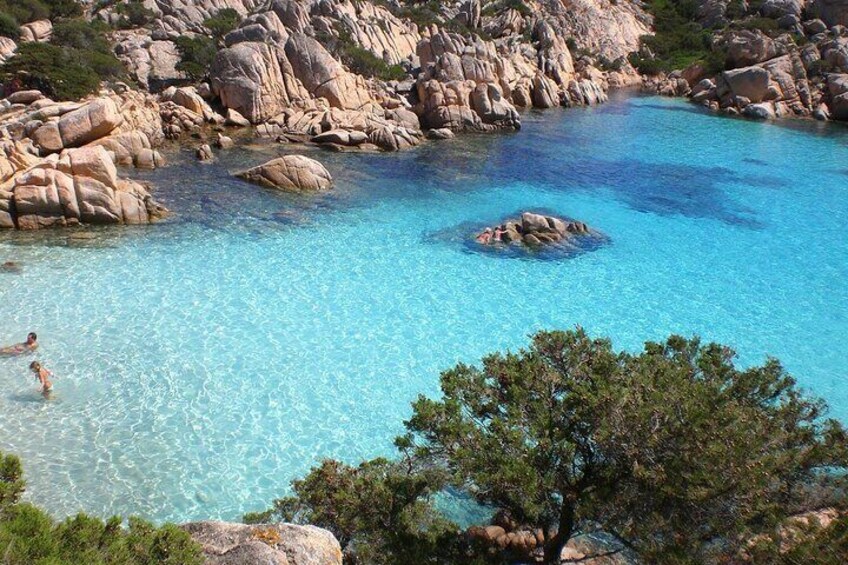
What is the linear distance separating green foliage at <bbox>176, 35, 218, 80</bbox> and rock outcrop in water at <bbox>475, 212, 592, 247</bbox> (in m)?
34.1

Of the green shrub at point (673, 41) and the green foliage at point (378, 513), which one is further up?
the green shrub at point (673, 41)

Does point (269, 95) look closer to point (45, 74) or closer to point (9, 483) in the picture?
point (45, 74)

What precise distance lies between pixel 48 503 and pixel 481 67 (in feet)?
169

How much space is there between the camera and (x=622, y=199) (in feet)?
120

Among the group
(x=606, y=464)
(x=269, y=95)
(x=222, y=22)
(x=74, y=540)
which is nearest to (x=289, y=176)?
(x=269, y=95)

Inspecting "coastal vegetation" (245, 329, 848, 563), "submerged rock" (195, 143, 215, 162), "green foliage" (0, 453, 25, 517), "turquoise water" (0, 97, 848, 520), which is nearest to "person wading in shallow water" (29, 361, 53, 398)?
"turquoise water" (0, 97, 848, 520)

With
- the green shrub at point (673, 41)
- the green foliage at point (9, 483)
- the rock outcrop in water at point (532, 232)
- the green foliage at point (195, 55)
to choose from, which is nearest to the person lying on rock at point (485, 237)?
the rock outcrop in water at point (532, 232)

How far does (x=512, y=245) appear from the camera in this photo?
2794cm

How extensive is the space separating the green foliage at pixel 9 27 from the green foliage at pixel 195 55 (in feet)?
38.8

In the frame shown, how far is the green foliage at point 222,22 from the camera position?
60062 mm

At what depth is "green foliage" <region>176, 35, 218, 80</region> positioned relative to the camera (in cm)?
5156

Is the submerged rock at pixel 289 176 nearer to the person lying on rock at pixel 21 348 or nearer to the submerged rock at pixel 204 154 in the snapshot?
A: the submerged rock at pixel 204 154

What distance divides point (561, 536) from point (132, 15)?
6638 centimetres

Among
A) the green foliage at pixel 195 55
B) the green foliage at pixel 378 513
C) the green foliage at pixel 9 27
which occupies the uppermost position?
the green foliage at pixel 9 27
